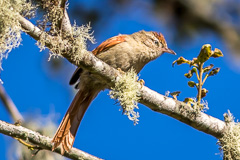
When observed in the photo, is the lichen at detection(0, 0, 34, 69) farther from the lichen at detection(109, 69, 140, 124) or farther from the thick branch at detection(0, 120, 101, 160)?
the lichen at detection(109, 69, 140, 124)

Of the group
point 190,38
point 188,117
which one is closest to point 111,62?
point 190,38

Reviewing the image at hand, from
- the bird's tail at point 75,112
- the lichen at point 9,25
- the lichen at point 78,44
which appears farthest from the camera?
the bird's tail at point 75,112

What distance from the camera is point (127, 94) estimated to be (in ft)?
10.5

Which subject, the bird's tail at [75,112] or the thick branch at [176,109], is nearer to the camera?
the thick branch at [176,109]

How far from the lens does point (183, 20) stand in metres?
3.53

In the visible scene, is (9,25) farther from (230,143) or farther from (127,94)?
(230,143)

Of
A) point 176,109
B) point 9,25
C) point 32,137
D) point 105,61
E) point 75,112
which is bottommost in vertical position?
point 32,137

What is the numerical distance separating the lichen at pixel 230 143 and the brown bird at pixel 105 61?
130cm

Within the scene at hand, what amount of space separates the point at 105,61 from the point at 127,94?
1286mm

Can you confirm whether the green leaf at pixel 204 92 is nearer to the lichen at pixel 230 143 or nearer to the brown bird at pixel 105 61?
the lichen at pixel 230 143

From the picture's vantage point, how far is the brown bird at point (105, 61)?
169 inches

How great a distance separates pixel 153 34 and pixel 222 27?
74.4 inches

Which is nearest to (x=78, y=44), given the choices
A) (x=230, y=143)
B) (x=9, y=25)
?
(x=9, y=25)

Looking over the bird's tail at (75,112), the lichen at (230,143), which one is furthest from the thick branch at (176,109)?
the bird's tail at (75,112)
